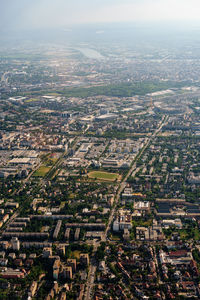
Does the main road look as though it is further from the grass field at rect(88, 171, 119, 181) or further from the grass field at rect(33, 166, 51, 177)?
the grass field at rect(33, 166, 51, 177)

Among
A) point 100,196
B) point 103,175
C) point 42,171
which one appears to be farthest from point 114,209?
point 42,171

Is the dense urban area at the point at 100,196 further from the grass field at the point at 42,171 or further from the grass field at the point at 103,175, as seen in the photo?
the grass field at the point at 42,171

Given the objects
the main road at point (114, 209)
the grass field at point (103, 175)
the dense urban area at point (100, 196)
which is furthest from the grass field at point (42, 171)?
the main road at point (114, 209)

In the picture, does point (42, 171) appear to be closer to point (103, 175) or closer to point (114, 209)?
point (103, 175)

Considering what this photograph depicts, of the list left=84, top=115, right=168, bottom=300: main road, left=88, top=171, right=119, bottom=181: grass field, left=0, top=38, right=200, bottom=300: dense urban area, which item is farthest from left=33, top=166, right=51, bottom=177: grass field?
left=84, top=115, right=168, bottom=300: main road

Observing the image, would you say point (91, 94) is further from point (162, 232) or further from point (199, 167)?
point (162, 232)
